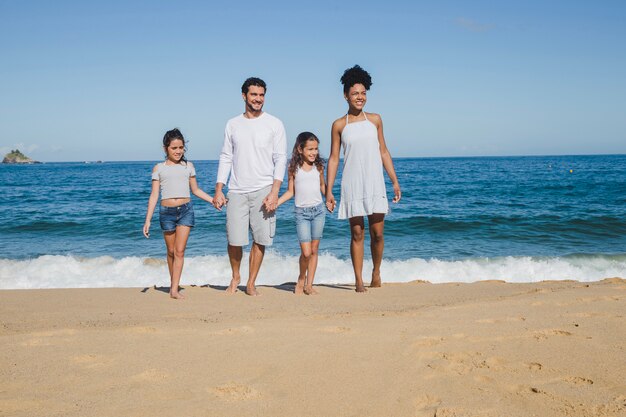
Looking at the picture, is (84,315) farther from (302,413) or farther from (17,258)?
(17,258)

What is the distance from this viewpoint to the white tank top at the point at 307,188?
18.1ft

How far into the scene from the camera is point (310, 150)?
5.50 m

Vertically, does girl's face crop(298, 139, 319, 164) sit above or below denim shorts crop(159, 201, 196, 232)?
above

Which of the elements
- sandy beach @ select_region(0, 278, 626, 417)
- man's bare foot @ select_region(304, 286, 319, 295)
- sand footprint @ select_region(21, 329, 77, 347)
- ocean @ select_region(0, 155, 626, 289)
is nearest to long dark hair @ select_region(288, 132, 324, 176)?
man's bare foot @ select_region(304, 286, 319, 295)

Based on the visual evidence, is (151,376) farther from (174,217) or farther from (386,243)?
(386,243)

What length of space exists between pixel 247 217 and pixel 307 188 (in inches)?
29.0

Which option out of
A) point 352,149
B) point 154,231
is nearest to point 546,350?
point 352,149

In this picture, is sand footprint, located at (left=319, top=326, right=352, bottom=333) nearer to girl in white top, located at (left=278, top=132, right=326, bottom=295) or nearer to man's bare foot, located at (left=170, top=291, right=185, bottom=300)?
girl in white top, located at (left=278, top=132, right=326, bottom=295)

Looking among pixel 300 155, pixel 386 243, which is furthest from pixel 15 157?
pixel 300 155

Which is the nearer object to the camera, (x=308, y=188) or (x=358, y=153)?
(x=358, y=153)

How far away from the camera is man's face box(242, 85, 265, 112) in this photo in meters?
5.21

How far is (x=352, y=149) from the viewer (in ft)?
17.7

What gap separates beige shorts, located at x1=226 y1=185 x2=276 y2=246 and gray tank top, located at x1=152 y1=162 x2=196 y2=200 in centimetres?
50

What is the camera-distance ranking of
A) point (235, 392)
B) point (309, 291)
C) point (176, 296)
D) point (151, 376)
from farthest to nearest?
point (309, 291) < point (176, 296) < point (151, 376) < point (235, 392)
